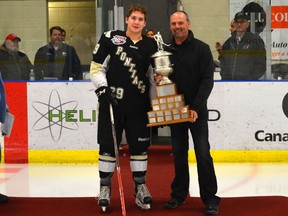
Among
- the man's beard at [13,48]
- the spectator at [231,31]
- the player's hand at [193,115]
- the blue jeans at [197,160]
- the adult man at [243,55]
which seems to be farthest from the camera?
the man's beard at [13,48]

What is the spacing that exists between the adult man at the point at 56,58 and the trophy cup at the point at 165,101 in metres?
3.27

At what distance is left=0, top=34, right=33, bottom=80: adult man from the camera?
7410 millimetres

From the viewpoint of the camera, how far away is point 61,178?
6.11m

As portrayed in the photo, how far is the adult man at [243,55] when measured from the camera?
23.8 feet

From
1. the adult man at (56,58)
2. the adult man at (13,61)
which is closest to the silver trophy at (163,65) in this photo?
the adult man at (56,58)

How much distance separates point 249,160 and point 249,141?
213 mm

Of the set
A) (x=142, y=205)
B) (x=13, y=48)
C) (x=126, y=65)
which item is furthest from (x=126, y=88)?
(x=13, y=48)

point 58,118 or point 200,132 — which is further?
point 58,118

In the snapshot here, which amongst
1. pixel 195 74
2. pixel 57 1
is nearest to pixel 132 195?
pixel 195 74

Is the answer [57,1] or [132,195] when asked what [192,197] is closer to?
[132,195]

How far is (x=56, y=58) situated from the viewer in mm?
7488

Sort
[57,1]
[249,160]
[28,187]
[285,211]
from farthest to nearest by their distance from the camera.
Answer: [57,1] → [249,160] → [28,187] → [285,211]

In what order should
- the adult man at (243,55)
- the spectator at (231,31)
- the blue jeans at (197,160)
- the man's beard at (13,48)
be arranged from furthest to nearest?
the man's beard at (13,48) → the spectator at (231,31) → the adult man at (243,55) → the blue jeans at (197,160)

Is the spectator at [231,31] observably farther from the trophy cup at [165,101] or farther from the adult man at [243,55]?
the trophy cup at [165,101]
